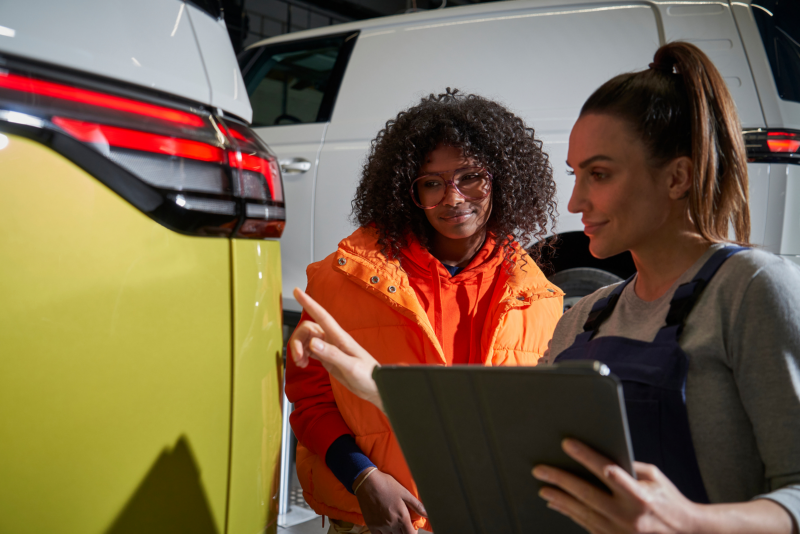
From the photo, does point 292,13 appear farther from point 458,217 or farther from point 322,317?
point 322,317

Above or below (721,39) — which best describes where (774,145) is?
below

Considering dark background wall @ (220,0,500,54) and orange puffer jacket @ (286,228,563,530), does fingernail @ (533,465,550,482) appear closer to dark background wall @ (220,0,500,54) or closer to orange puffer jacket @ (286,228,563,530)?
orange puffer jacket @ (286,228,563,530)

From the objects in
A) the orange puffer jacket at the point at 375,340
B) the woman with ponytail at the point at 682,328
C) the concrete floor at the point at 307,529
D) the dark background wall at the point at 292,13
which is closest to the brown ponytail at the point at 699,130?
the woman with ponytail at the point at 682,328

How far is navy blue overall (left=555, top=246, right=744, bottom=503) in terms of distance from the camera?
92cm

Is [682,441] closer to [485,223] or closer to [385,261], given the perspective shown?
[385,261]

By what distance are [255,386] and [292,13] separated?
7.46 m

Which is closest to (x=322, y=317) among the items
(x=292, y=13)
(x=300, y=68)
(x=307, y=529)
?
(x=307, y=529)

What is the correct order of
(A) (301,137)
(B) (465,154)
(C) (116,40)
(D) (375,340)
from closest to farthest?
(C) (116,40)
(D) (375,340)
(B) (465,154)
(A) (301,137)

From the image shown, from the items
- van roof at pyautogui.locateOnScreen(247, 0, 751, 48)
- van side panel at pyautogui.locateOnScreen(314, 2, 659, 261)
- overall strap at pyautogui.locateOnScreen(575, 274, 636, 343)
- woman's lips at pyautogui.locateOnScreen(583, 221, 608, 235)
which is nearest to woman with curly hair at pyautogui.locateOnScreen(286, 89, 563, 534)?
overall strap at pyautogui.locateOnScreen(575, 274, 636, 343)

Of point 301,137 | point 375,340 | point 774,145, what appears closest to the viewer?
point 375,340

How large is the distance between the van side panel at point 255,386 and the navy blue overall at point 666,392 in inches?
22.9

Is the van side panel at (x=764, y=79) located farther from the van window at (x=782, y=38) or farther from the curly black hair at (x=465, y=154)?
the curly black hair at (x=465, y=154)

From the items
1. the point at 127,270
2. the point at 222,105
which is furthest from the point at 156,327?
the point at 222,105

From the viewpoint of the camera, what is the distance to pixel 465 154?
177cm
